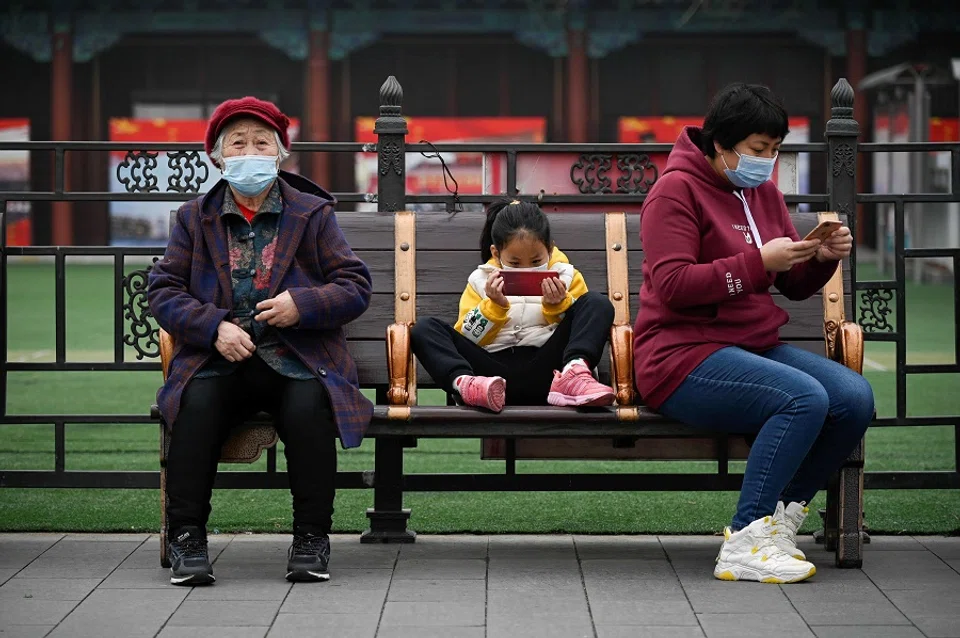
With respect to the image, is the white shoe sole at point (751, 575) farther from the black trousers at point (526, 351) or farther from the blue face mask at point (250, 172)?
the blue face mask at point (250, 172)

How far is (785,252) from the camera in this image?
4227 millimetres

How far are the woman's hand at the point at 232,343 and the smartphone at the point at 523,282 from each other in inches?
34.3

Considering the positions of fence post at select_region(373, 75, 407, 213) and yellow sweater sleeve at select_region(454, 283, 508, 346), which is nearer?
yellow sweater sleeve at select_region(454, 283, 508, 346)

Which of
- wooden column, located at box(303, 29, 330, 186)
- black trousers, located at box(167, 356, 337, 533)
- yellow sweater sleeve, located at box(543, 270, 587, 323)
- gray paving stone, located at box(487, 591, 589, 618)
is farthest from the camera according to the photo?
wooden column, located at box(303, 29, 330, 186)

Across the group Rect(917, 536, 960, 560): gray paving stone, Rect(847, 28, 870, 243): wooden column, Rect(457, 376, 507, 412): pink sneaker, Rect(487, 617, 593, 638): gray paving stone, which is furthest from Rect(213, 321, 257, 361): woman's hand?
Rect(847, 28, 870, 243): wooden column

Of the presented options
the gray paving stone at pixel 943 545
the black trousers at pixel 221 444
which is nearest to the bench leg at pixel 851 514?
the gray paving stone at pixel 943 545

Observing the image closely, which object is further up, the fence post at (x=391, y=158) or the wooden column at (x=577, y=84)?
the wooden column at (x=577, y=84)

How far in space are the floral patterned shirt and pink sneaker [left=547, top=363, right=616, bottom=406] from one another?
76 centimetres

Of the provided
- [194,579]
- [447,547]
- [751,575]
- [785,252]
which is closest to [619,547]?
[447,547]

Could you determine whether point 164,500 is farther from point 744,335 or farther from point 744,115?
point 744,115

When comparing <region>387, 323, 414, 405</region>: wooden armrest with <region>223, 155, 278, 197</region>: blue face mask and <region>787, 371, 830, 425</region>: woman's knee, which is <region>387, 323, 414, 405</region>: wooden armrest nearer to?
<region>223, 155, 278, 197</region>: blue face mask

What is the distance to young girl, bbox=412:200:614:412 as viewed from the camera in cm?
455

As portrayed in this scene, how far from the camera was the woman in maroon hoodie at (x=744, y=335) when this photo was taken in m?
4.24

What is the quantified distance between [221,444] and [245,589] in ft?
1.50
